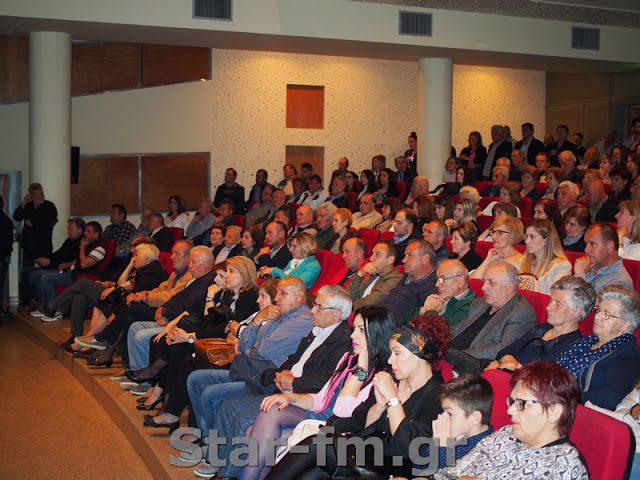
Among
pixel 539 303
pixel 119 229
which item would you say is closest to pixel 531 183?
pixel 539 303

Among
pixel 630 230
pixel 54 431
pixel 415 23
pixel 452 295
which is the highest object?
pixel 415 23

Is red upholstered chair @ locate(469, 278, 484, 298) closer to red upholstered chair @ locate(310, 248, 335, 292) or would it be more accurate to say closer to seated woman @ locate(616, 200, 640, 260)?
seated woman @ locate(616, 200, 640, 260)

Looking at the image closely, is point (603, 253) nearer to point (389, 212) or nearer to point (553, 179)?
point (553, 179)

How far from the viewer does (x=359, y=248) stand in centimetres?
501

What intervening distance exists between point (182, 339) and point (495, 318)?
189 centimetres

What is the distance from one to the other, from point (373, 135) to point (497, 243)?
7.90 meters

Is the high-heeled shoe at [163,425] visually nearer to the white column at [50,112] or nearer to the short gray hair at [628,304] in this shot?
the short gray hair at [628,304]

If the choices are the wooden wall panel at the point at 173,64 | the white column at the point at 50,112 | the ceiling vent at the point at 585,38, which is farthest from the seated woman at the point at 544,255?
the wooden wall panel at the point at 173,64

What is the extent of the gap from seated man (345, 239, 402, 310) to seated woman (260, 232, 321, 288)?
61 cm

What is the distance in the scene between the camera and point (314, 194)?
890cm

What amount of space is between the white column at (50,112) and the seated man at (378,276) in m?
4.70

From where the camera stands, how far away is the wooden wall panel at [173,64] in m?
10.5

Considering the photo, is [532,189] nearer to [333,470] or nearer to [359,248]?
[359,248]

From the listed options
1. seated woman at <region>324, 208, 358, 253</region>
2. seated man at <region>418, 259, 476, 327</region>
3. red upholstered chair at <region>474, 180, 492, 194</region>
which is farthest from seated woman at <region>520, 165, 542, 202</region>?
seated man at <region>418, 259, 476, 327</region>
